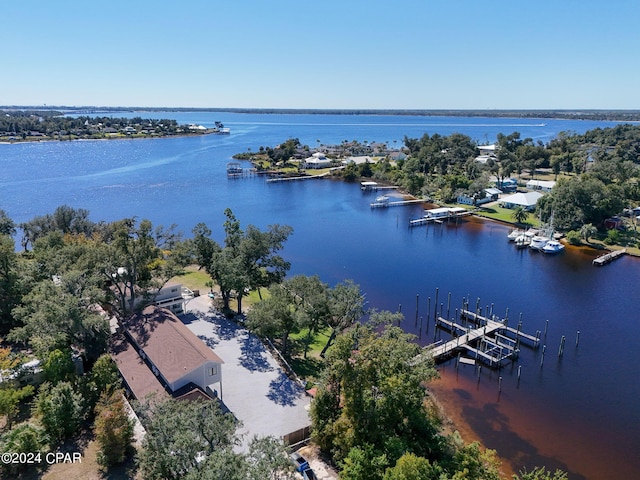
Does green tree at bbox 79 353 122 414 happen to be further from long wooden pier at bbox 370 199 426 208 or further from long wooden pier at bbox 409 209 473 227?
long wooden pier at bbox 370 199 426 208

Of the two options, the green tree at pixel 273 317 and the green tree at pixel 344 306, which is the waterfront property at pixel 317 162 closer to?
the green tree at pixel 273 317

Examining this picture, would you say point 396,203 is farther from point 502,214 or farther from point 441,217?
point 502,214

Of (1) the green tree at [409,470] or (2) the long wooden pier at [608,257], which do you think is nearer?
(1) the green tree at [409,470]

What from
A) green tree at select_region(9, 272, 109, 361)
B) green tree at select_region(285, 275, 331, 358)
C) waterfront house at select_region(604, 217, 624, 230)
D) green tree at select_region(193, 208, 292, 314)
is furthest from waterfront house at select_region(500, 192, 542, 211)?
green tree at select_region(9, 272, 109, 361)

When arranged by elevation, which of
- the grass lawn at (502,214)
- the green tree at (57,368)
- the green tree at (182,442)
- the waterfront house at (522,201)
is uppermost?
the green tree at (182,442)

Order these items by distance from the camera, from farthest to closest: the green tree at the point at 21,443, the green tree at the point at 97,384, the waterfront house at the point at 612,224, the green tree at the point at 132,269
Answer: the waterfront house at the point at 612,224
the green tree at the point at 132,269
the green tree at the point at 97,384
the green tree at the point at 21,443

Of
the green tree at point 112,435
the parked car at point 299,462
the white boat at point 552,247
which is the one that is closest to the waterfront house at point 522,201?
the white boat at point 552,247

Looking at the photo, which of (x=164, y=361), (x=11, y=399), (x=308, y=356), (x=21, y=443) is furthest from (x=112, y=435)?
(x=308, y=356)
